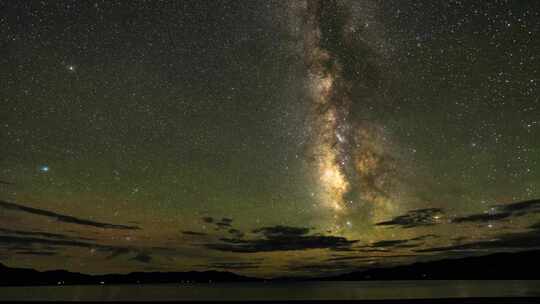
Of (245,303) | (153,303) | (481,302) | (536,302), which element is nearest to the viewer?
(536,302)

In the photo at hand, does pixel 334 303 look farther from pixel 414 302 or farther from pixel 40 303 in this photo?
pixel 40 303

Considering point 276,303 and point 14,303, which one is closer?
point 14,303

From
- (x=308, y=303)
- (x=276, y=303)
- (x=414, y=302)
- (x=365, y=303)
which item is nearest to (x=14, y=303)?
(x=276, y=303)

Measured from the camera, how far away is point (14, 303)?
129 feet

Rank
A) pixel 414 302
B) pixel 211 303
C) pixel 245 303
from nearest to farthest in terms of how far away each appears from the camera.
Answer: pixel 414 302, pixel 245 303, pixel 211 303

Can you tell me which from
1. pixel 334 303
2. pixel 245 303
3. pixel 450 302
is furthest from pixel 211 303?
pixel 450 302

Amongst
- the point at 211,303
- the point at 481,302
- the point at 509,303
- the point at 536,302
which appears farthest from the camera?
the point at 211,303

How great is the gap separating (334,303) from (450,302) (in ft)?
38.9

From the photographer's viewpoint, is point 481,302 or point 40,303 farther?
point 40,303

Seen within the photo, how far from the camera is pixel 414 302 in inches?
1678

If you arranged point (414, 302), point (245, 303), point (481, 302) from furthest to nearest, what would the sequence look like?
point (245, 303) < point (414, 302) < point (481, 302)

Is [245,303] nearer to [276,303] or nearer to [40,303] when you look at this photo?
[276,303]

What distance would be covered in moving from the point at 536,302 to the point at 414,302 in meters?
11.5

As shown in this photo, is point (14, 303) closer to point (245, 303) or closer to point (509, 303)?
point (245, 303)
